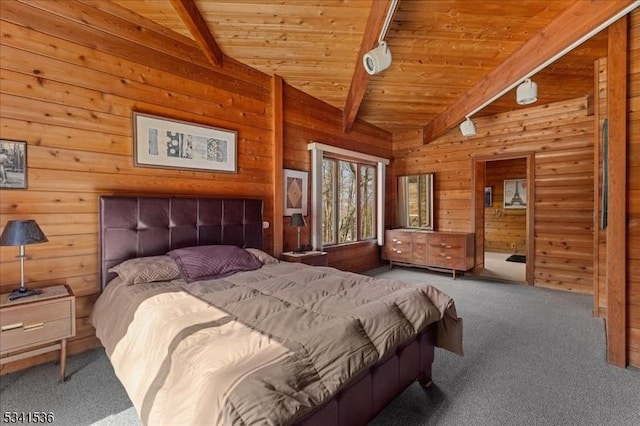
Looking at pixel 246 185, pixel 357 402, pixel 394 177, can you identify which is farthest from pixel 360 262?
pixel 357 402

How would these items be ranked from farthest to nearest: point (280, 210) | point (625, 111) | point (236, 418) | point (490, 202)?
point (490, 202) < point (280, 210) < point (625, 111) < point (236, 418)

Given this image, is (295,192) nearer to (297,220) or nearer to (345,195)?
(297,220)

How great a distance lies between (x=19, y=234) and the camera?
77.2 inches

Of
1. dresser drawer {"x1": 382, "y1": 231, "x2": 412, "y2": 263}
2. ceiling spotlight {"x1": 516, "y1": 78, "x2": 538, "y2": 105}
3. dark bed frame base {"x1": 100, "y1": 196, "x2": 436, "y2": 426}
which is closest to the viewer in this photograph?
dark bed frame base {"x1": 100, "y1": 196, "x2": 436, "y2": 426}

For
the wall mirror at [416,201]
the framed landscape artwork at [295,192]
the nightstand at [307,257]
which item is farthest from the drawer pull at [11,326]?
the wall mirror at [416,201]

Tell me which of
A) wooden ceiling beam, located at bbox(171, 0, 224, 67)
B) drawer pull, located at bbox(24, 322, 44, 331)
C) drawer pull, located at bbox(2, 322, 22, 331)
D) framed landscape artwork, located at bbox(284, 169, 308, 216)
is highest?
wooden ceiling beam, located at bbox(171, 0, 224, 67)

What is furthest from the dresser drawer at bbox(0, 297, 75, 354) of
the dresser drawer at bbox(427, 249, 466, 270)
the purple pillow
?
the dresser drawer at bbox(427, 249, 466, 270)

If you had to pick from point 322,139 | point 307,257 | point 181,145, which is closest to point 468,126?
point 322,139

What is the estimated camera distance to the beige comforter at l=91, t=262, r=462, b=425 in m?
1.02

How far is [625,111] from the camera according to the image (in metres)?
2.27

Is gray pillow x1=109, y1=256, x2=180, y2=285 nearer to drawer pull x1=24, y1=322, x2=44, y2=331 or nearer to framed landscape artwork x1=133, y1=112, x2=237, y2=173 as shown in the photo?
drawer pull x1=24, y1=322, x2=44, y2=331

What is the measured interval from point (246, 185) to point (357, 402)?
8.95 ft

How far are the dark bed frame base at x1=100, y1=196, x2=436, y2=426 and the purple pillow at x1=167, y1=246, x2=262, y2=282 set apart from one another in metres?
0.32

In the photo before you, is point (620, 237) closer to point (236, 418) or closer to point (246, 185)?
point (236, 418)
